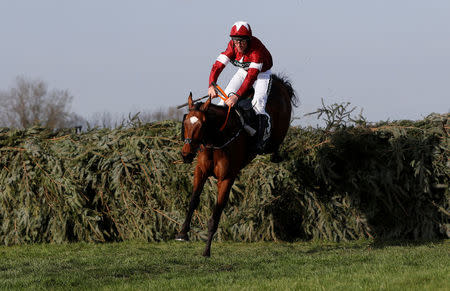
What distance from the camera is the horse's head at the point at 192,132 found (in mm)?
7191

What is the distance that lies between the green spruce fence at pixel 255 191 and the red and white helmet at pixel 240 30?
117 inches

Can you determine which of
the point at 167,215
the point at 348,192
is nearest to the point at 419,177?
the point at 348,192

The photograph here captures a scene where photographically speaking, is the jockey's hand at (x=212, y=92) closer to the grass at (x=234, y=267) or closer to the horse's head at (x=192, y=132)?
the horse's head at (x=192, y=132)

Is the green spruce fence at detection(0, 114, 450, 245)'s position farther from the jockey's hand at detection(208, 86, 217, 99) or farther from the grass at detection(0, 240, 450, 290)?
the jockey's hand at detection(208, 86, 217, 99)

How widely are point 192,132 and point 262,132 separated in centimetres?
167

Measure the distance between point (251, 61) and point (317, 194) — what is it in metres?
3.26

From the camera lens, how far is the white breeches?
28.8 ft

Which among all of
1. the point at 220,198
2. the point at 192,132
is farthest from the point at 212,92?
the point at 220,198

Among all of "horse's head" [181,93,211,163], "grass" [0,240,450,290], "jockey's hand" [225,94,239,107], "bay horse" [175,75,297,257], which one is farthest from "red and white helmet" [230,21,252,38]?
"grass" [0,240,450,290]

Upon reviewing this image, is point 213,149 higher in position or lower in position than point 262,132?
lower

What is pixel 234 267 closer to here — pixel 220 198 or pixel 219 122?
pixel 220 198

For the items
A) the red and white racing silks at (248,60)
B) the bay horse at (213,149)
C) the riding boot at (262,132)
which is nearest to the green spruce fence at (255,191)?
the riding boot at (262,132)

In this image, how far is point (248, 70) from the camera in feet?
28.2

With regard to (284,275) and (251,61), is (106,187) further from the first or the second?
(284,275)
